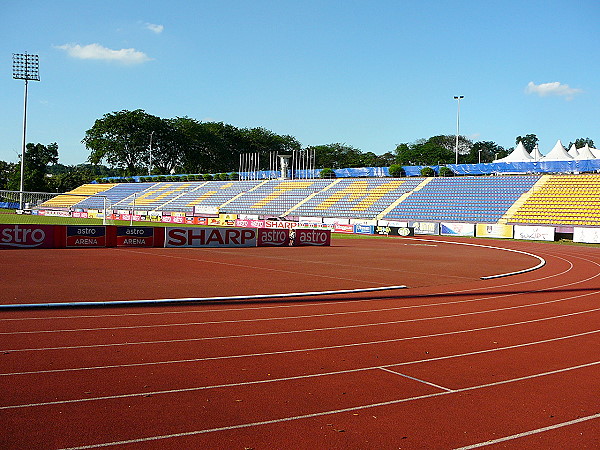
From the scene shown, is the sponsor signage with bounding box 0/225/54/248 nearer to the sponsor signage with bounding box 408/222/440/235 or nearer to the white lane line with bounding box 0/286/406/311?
the white lane line with bounding box 0/286/406/311

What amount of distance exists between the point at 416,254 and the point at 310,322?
68.1 ft

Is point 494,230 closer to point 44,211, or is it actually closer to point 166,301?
point 166,301

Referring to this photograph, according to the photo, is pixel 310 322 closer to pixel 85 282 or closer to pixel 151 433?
pixel 151 433

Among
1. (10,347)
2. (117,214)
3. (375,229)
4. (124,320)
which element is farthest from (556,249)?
(117,214)

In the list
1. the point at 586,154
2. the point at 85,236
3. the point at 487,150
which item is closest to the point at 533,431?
the point at 85,236

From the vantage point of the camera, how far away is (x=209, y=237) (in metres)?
33.6

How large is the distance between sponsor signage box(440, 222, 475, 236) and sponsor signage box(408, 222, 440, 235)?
454mm

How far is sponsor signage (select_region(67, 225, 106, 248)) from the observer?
29.2 meters

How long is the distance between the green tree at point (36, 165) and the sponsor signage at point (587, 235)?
7518 cm

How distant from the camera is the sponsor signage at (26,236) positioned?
1059 inches

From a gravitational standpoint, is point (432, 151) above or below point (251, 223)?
above

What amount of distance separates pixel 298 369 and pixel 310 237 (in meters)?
29.8

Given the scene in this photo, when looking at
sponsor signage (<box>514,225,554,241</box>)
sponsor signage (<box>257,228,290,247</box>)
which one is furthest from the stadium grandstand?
sponsor signage (<box>257,228,290,247</box>)

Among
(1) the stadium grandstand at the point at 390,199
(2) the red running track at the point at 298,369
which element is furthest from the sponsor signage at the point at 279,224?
(2) the red running track at the point at 298,369
